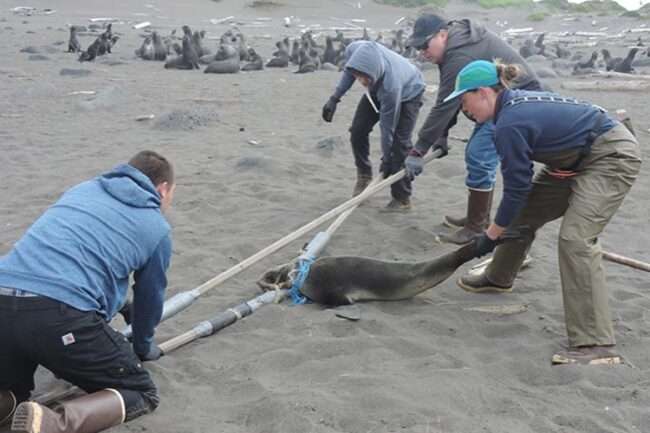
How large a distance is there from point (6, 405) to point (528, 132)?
9.00ft

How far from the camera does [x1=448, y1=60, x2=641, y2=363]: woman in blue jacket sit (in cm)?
384

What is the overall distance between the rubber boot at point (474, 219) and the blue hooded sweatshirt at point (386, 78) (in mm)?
885

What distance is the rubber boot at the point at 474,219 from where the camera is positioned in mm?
5844

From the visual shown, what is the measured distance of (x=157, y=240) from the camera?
325cm

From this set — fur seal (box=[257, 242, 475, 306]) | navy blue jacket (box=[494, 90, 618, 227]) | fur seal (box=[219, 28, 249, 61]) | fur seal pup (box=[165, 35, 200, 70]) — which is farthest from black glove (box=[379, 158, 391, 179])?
fur seal (box=[219, 28, 249, 61])

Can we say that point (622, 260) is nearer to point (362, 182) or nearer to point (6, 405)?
point (362, 182)

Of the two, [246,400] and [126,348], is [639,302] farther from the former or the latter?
[126,348]

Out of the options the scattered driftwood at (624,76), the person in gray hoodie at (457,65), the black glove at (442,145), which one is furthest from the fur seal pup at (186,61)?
the person in gray hoodie at (457,65)

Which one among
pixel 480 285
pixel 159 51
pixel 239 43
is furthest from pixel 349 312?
pixel 239 43

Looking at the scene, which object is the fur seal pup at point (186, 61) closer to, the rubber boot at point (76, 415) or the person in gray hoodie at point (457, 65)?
the person in gray hoodie at point (457, 65)

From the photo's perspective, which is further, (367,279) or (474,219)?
(474,219)

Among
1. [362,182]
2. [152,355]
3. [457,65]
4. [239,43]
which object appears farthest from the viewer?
[239,43]

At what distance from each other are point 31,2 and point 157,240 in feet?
110

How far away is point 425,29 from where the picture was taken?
17.8 ft
